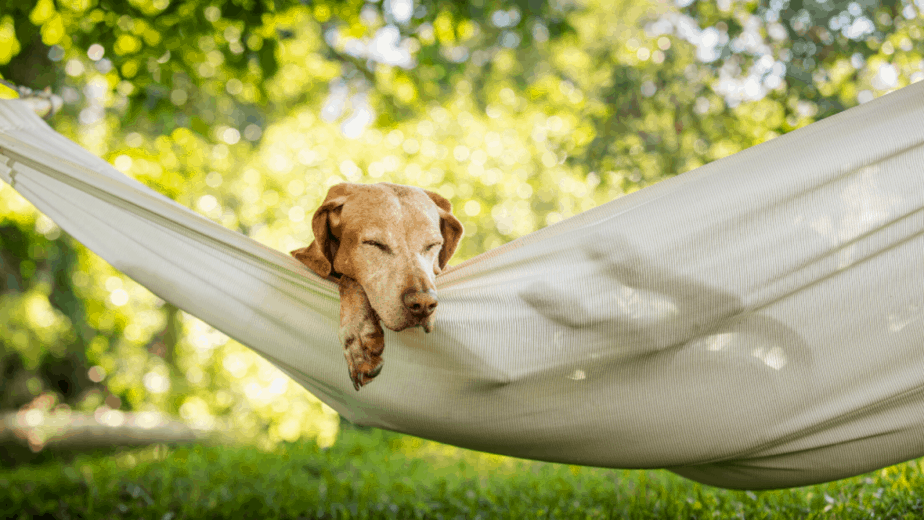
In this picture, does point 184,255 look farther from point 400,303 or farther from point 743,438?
point 743,438

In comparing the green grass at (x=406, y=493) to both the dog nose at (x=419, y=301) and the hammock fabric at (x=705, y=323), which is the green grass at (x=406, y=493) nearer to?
the hammock fabric at (x=705, y=323)

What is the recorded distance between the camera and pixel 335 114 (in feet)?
21.9

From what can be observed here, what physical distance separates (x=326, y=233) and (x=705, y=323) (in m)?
0.77

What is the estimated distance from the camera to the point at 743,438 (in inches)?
49.3

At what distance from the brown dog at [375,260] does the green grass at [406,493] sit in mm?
1584

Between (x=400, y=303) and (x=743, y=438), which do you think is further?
(x=743, y=438)

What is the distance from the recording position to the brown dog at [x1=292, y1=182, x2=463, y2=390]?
40.3 inches

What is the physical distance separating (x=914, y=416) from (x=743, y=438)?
0.34m

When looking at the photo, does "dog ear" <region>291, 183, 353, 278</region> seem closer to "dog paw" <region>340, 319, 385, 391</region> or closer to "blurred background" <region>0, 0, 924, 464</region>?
"dog paw" <region>340, 319, 385, 391</region>

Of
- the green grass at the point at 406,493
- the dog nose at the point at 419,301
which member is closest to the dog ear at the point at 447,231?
the dog nose at the point at 419,301

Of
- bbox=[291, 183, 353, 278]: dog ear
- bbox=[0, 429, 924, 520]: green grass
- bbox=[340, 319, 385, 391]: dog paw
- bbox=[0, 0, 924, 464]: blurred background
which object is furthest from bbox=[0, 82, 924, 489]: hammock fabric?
bbox=[0, 0, 924, 464]: blurred background

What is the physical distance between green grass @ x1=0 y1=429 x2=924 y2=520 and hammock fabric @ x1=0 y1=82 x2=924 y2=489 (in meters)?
1.08

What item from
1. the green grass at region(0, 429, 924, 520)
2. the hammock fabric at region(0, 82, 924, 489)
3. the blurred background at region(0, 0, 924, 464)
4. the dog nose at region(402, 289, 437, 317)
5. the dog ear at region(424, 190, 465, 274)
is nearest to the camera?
the dog nose at region(402, 289, 437, 317)

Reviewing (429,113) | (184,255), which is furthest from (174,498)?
(429,113)
